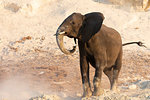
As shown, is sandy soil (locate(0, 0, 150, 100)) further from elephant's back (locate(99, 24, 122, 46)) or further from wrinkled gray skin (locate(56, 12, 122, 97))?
elephant's back (locate(99, 24, 122, 46))

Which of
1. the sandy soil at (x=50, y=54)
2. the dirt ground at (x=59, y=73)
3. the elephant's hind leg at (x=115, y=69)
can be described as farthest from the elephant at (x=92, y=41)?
the dirt ground at (x=59, y=73)

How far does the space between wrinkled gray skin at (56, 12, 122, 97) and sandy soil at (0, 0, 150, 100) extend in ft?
1.85

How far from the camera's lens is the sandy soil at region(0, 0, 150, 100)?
8722mm

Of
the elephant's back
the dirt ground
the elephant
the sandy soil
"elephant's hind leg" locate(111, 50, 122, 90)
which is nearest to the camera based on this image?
the elephant

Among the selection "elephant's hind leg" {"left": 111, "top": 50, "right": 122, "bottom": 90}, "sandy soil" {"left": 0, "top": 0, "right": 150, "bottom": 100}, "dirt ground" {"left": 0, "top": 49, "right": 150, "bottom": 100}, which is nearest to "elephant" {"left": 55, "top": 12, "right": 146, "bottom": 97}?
"elephant's hind leg" {"left": 111, "top": 50, "right": 122, "bottom": 90}

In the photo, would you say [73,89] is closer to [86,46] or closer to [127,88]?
[127,88]

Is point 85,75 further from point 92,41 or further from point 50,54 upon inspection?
point 50,54

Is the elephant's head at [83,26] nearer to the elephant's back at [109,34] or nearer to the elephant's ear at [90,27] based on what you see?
the elephant's ear at [90,27]

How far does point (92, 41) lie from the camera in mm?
7055

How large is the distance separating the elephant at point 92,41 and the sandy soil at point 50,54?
1.88 feet

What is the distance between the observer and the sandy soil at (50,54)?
872 centimetres

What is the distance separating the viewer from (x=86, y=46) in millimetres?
7105

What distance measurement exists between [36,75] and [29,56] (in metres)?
2.31

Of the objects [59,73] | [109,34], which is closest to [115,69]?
[109,34]
